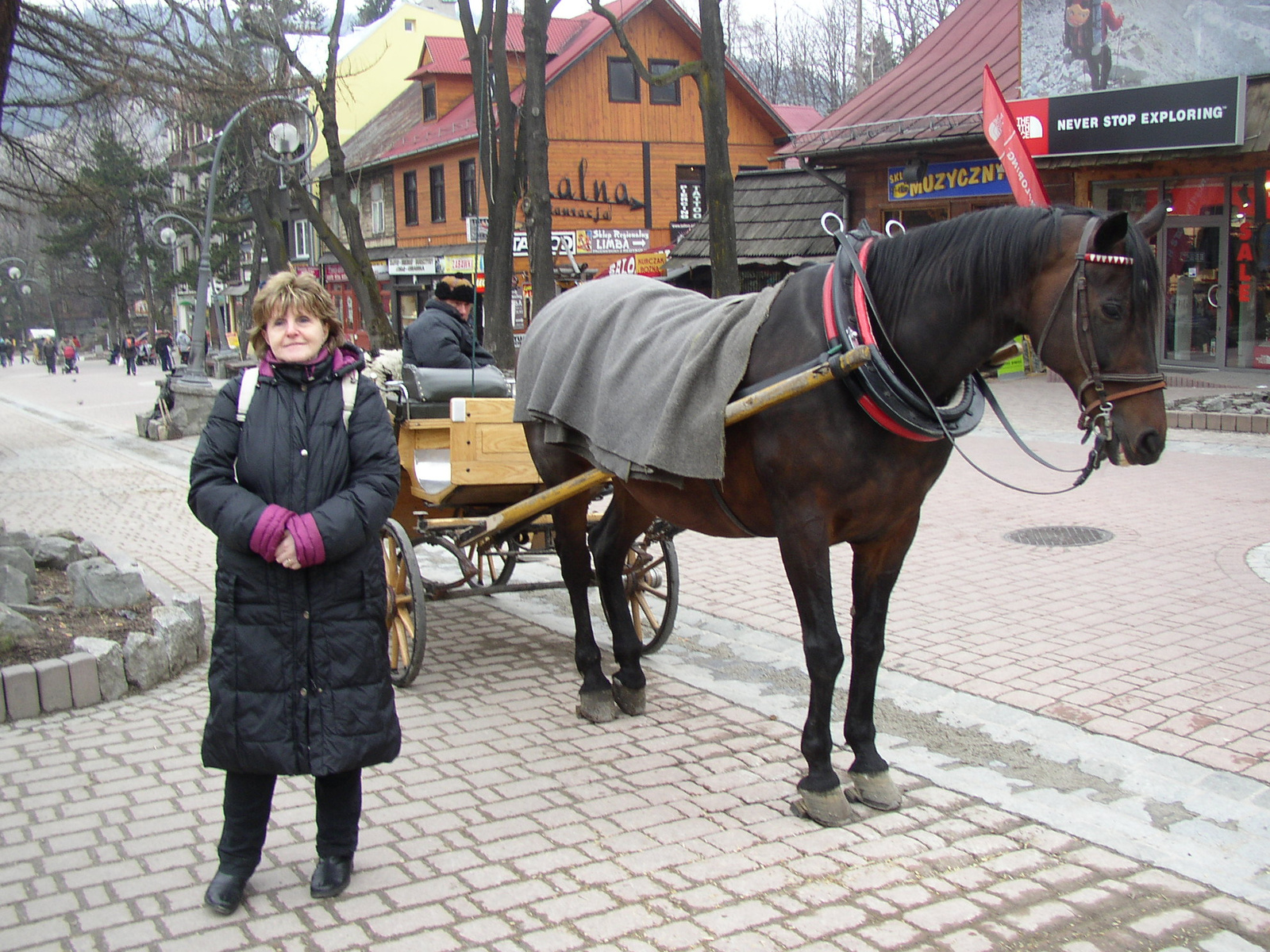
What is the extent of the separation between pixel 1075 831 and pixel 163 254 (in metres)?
59.0

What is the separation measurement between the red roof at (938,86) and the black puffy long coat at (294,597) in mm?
17416

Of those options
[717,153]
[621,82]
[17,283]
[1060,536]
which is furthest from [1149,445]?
[17,283]

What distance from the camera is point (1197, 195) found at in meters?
18.4

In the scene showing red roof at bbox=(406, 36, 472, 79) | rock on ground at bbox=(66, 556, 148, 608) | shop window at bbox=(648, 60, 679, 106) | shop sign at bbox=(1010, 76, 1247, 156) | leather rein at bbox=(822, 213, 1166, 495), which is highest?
red roof at bbox=(406, 36, 472, 79)

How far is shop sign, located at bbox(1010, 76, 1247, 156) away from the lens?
1580cm

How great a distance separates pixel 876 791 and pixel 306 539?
2.21 metres

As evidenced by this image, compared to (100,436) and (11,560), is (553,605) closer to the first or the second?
(11,560)

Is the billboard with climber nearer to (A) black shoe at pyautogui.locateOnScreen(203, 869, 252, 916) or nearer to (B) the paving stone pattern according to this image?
(B) the paving stone pattern

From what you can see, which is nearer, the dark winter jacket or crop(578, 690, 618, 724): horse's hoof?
crop(578, 690, 618, 724): horse's hoof

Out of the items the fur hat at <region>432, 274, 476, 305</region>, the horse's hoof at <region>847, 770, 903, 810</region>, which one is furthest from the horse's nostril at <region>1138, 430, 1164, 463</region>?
the fur hat at <region>432, 274, 476, 305</region>

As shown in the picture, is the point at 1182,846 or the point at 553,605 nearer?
the point at 1182,846

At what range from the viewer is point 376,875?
378 centimetres

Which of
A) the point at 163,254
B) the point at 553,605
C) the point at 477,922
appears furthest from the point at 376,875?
the point at 163,254

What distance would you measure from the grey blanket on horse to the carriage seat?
34.0 inches
